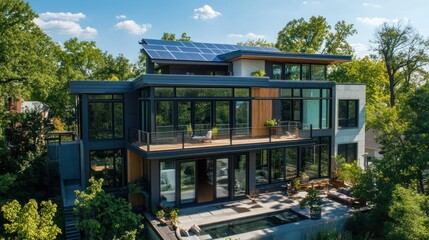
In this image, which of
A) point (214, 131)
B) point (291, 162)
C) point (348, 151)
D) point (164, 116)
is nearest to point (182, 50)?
point (164, 116)

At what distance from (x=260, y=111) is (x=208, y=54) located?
5607mm

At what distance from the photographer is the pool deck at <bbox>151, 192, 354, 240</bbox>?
42.3 ft

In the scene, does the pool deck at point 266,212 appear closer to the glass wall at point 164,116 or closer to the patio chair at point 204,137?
the patio chair at point 204,137

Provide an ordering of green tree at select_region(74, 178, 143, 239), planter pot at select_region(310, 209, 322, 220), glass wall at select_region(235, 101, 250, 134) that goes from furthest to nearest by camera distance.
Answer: glass wall at select_region(235, 101, 250, 134)
planter pot at select_region(310, 209, 322, 220)
green tree at select_region(74, 178, 143, 239)

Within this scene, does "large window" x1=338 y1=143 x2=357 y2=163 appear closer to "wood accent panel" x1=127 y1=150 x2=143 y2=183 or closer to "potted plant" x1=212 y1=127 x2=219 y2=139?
"potted plant" x1=212 y1=127 x2=219 y2=139

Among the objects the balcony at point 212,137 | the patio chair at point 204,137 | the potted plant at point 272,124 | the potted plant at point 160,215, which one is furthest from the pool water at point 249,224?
the potted plant at point 272,124

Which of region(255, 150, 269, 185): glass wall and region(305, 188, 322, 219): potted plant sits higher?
region(255, 150, 269, 185): glass wall

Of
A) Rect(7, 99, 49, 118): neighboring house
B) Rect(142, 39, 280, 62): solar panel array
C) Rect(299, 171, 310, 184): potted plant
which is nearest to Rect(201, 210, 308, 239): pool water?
Rect(299, 171, 310, 184): potted plant

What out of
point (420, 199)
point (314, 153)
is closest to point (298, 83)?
point (314, 153)

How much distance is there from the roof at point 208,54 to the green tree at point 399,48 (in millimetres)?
18387

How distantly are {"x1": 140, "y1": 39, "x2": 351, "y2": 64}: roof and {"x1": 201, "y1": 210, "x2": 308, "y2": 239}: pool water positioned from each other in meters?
9.32

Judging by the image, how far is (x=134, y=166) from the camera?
16734mm

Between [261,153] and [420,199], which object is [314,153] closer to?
[261,153]

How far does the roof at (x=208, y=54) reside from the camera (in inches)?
732
